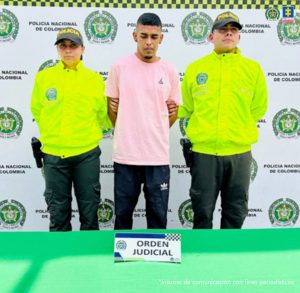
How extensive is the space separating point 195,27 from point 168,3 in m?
0.23

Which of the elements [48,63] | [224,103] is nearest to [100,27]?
[48,63]

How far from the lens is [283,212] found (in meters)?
2.78

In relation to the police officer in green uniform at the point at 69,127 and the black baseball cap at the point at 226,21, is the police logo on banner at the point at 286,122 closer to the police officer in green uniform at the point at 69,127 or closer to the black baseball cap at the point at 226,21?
the black baseball cap at the point at 226,21

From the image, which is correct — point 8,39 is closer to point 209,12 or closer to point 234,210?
point 209,12

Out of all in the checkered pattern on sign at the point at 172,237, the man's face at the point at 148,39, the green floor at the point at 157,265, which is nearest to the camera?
the green floor at the point at 157,265

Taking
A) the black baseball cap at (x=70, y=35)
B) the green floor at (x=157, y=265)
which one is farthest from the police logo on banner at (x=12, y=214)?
the green floor at (x=157, y=265)

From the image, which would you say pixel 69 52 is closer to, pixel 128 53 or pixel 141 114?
pixel 128 53

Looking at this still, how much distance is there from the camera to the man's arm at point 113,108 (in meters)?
2.32

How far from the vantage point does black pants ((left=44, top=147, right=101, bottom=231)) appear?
2301mm

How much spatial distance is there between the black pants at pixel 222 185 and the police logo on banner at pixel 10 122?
1.18m

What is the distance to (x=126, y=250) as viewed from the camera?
109cm

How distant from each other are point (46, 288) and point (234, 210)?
1614mm

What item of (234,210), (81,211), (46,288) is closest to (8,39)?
(81,211)

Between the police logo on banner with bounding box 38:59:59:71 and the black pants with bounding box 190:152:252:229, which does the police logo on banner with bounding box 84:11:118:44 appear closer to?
the police logo on banner with bounding box 38:59:59:71
